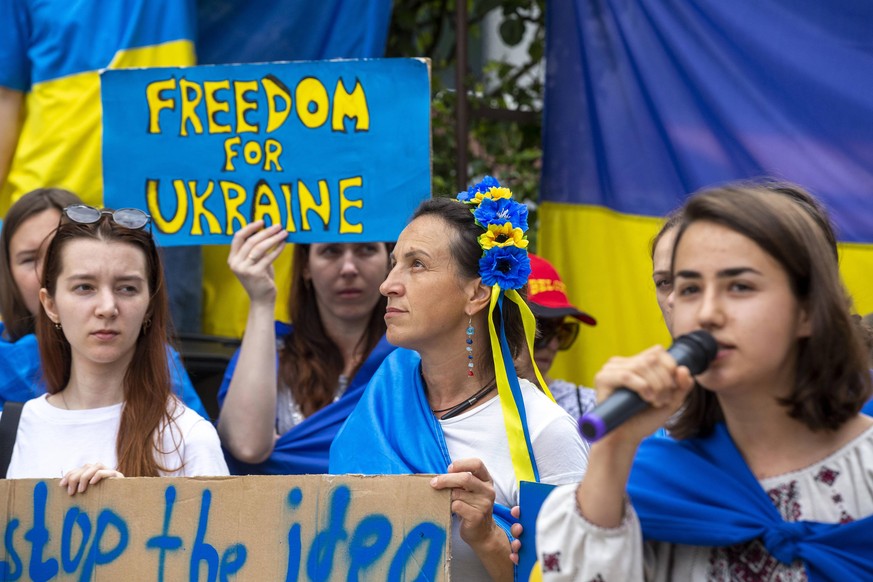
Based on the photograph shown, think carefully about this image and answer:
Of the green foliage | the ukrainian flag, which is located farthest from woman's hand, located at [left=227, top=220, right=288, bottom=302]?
the green foliage

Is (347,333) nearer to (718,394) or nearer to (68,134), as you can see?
(68,134)

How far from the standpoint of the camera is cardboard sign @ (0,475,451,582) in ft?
8.32

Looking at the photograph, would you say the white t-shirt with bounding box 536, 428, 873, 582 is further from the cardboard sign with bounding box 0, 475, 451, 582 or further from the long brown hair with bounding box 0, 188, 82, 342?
the long brown hair with bounding box 0, 188, 82, 342

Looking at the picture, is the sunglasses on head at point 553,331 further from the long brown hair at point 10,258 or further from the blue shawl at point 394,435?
the long brown hair at point 10,258

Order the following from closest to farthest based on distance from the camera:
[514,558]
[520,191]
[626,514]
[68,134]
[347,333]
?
1. [626,514]
2. [514,558]
3. [347,333]
4. [68,134]
5. [520,191]

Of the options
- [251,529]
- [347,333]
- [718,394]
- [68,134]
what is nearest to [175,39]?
[68,134]

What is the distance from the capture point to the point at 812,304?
6.38ft

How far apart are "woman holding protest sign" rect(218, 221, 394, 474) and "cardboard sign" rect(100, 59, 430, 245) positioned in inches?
6.7

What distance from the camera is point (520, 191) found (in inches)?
223

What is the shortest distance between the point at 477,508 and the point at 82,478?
3.02ft

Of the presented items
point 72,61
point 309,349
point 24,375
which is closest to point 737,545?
point 309,349

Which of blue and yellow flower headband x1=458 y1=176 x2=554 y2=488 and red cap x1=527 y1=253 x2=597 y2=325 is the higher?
red cap x1=527 y1=253 x2=597 y2=325

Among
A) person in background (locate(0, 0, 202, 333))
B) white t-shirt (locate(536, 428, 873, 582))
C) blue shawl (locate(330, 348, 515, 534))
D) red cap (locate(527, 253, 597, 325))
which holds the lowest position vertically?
white t-shirt (locate(536, 428, 873, 582))

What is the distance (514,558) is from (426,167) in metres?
1.64
